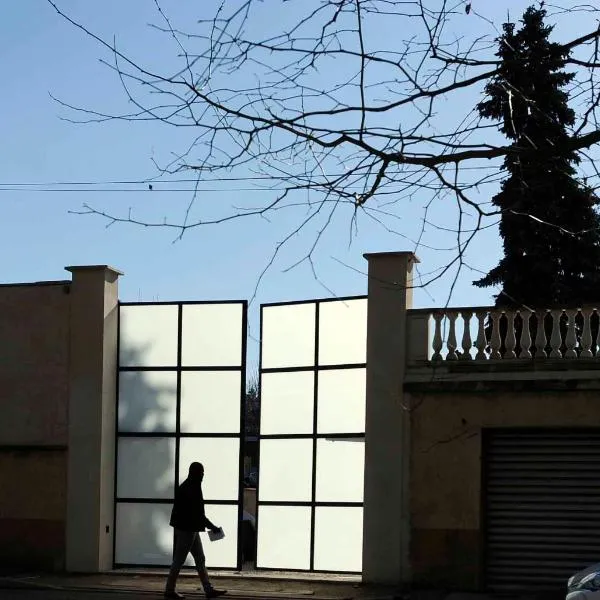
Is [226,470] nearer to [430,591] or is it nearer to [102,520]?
[102,520]

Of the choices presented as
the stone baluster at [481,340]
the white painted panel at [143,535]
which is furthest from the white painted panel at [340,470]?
the white painted panel at [143,535]

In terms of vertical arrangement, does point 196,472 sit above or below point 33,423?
below

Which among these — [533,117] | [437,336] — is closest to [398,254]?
[437,336]

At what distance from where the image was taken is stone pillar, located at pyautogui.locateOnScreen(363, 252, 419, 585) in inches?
711

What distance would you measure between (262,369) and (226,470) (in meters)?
1.73

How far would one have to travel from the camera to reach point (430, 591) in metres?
17.5

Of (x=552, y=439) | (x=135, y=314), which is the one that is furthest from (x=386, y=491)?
(x=135, y=314)

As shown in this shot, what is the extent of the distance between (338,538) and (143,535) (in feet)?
10.8

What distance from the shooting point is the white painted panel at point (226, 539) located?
19703 mm

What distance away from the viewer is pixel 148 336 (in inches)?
811

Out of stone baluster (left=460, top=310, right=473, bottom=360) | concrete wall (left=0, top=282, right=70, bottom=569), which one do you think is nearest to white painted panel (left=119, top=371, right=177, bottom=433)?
concrete wall (left=0, top=282, right=70, bottom=569)

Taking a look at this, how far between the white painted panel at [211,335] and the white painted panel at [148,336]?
214 millimetres

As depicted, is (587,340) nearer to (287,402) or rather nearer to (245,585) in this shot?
(287,402)

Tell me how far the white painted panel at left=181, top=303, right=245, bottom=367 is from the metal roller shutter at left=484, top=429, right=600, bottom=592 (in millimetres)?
A: 4589
